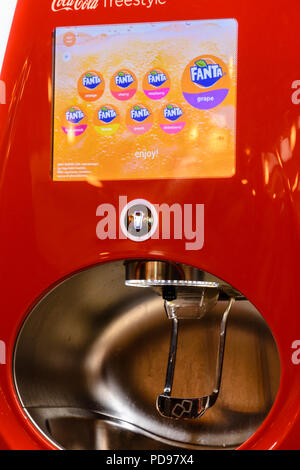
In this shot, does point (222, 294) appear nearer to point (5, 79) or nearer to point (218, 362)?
point (218, 362)

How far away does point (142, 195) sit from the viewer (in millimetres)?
908

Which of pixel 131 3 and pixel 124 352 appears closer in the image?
pixel 131 3

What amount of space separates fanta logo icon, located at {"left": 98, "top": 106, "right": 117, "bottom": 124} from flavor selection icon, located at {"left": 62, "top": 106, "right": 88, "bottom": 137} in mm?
20

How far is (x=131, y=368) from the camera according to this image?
1.10 metres

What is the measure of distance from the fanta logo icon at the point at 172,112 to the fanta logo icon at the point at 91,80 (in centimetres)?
10

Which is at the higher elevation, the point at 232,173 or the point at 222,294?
the point at 232,173

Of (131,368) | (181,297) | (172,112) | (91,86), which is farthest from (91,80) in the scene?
(131,368)

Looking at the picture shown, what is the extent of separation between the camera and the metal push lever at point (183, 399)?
97 centimetres

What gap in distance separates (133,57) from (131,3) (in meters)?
0.07

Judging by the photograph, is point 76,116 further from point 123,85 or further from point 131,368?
point 131,368

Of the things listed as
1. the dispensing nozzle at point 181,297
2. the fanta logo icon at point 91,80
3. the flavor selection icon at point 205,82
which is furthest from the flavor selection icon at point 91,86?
the dispensing nozzle at point 181,297

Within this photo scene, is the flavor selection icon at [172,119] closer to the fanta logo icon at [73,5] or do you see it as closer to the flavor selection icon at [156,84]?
the flavor selection icon at [156,84]
